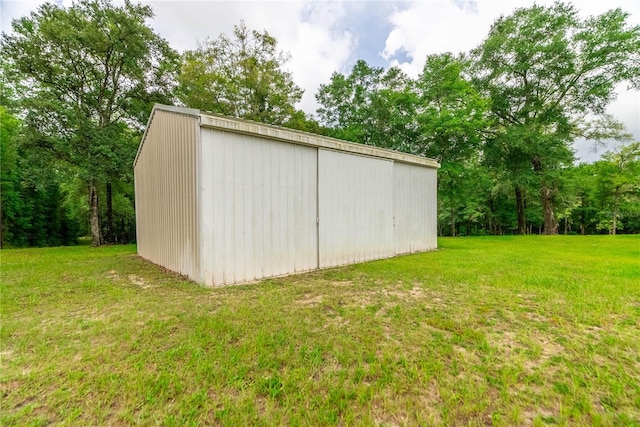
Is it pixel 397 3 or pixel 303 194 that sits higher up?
pixel 397 3

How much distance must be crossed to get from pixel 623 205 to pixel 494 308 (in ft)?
78.9

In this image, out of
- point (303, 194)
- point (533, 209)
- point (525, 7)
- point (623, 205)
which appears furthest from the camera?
point (533, 209)

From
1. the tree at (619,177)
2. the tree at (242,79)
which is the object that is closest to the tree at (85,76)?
the tree at (242,79)

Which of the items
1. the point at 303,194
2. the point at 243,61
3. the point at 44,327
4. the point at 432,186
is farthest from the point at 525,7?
the point at 44,327

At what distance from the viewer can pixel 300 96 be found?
47.8 ft

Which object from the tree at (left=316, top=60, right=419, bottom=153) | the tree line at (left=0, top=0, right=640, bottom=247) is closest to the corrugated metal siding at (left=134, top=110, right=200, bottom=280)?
the tree line at (left=0, top=0, right=640, bottom=247)

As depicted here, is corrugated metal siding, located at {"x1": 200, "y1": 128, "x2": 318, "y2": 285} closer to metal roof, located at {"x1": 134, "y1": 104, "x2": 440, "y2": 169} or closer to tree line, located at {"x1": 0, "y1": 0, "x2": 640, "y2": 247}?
metal roof, located at {"x1": 134, "y1": 104, "x2": 440, "y2": 169}

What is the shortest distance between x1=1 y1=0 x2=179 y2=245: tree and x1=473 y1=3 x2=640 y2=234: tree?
54.8ft

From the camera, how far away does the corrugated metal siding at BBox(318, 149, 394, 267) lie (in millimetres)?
5930

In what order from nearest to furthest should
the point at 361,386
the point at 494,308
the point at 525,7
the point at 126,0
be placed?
the point at 361,386 → the point at 494,308 → the point at 126,0 → the point at 525,7

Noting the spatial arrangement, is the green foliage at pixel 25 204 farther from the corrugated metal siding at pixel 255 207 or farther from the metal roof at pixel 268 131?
the corrugated metal siding at pixel 255 207

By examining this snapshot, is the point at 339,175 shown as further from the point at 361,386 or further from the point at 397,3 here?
the point at 397,3

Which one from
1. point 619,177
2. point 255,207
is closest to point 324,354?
point 255,207

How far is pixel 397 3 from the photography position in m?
7.99
